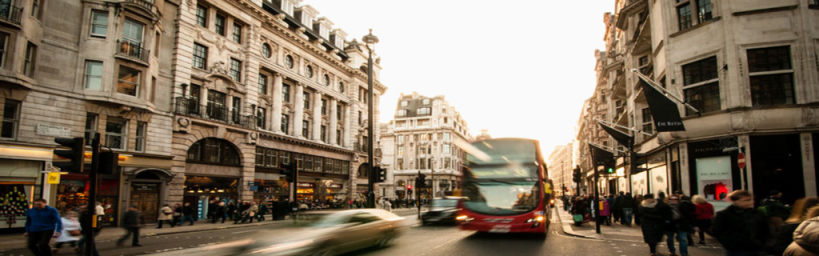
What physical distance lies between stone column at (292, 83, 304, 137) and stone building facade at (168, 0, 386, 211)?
0.08 meters

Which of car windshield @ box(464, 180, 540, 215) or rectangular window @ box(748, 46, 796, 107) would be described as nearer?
car windshield @ box(464, 180, 540, 215)

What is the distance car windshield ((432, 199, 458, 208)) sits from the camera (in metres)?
22.8

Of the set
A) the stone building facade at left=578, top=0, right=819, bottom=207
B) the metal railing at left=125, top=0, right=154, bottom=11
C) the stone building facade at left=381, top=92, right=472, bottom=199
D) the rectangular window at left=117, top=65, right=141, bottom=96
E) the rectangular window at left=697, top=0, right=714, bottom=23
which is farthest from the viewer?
the stone building facade at left=381, top=92, right=472, bottom=199

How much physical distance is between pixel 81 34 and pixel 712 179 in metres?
27.7

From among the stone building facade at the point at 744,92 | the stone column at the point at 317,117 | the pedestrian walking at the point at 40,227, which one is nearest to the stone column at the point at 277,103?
the stone column at the point at 317,117

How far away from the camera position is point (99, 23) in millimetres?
22406

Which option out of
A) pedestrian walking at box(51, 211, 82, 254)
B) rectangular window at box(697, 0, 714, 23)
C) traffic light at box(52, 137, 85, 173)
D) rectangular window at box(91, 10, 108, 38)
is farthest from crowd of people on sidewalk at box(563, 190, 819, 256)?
rectangular window at box(91, 10, 108, 38)

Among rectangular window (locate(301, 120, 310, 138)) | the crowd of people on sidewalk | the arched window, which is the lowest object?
the crowd of people on sidewalk

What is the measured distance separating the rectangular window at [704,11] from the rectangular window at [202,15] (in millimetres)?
26887

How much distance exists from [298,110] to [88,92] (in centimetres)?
1747

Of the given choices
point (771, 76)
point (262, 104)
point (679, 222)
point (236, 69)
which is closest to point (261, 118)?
point (262, 104)

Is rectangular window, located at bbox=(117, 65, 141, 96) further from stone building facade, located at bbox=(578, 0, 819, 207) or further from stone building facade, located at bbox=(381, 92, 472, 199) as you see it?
stone building facade, located at bbox=(381, 92, 472, 199)

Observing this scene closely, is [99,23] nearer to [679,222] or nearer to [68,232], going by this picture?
[68,232]

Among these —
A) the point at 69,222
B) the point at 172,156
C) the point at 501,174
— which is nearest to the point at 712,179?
the point at 501,174
